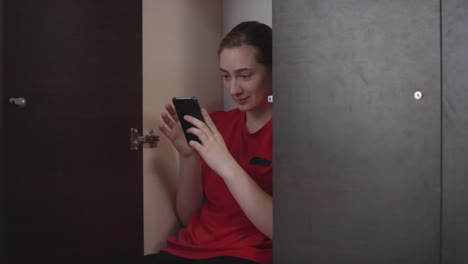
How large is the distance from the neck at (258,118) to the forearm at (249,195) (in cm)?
28

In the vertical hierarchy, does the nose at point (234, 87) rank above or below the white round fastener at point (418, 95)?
above

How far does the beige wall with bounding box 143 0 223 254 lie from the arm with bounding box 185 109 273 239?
0.50 meters

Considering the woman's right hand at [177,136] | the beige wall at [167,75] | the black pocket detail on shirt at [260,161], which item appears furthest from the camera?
the beige wall at [167,75]

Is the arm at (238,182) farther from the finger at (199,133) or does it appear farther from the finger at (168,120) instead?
the finger at (168,120)

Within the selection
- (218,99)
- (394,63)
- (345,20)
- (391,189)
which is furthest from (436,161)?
(218,99)

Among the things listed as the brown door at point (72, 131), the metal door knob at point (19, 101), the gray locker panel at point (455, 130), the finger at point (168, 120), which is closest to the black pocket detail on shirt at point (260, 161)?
the finger at point (168, 120)

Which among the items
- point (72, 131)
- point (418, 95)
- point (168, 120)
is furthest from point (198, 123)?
point (418, 95)

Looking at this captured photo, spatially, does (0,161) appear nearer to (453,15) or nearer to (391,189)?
(391,189)

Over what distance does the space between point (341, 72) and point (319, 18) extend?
0.47 feet

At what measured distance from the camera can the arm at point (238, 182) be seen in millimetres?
1169

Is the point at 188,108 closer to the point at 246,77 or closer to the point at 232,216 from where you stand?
the point at 246,77

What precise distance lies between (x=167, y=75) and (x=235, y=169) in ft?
2.26

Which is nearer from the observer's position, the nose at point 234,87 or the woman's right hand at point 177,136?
the nose at point 234,87

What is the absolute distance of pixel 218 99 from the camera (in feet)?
6.30
